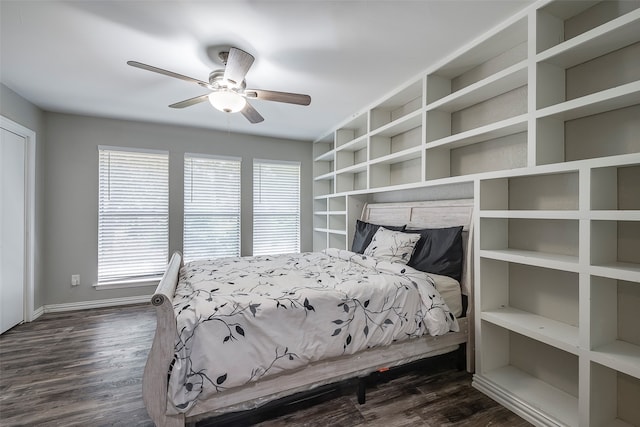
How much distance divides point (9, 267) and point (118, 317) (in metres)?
1.18

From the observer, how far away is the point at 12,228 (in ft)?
9.89

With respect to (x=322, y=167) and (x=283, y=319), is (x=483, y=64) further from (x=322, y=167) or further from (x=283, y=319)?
(x=322, y=167)

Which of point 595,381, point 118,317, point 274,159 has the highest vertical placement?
point 274,159

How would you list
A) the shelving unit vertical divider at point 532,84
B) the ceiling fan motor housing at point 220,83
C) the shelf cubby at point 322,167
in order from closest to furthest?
the shelving unit vertical divider at point 532,84 → the ceiling fan motor housing at point 220,83 → the shelf cubby at point 322,167

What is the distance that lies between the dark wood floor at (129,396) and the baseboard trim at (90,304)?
0.88 metres

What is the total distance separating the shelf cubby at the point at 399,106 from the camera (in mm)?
2850

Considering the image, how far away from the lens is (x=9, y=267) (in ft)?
9.72

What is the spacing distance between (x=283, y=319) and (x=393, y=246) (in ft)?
4.55

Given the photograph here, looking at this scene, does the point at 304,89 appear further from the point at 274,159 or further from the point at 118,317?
the point at 118,317

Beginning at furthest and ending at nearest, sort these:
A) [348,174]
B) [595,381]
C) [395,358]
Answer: [348,174] < [395,358] < [595,381]

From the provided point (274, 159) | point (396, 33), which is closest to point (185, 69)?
point (396, 33)

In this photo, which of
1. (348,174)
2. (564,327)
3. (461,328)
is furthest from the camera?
(348,174)

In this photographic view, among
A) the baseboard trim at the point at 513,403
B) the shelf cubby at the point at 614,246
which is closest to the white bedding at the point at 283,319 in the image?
the baseboard trim at the point at 513,403

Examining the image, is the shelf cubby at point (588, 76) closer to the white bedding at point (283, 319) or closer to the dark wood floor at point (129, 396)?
the white bedding at point (283, 319)
